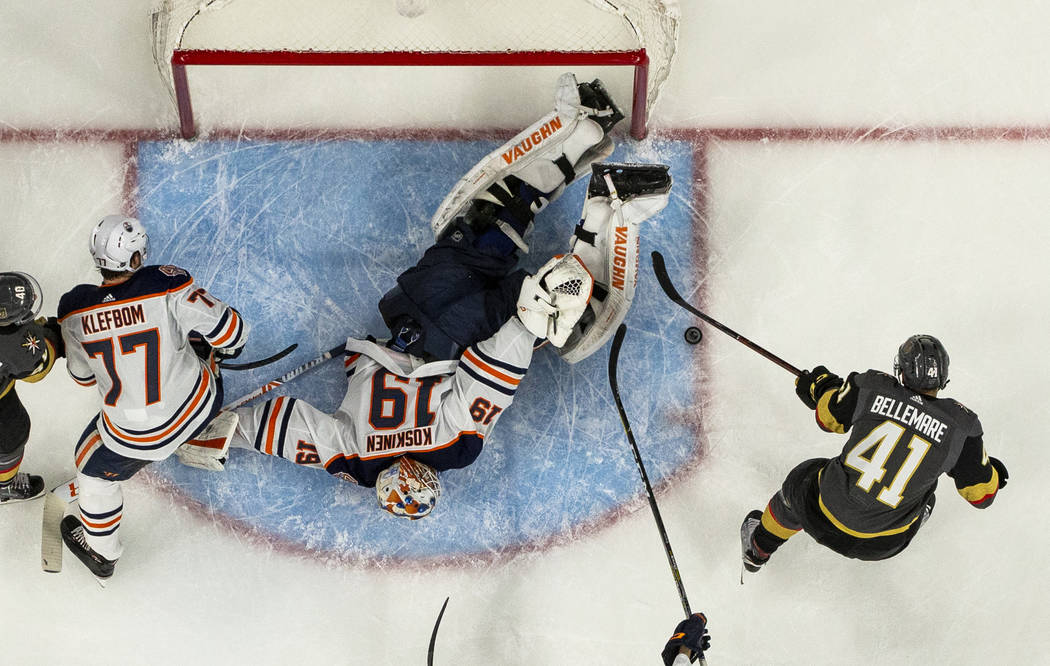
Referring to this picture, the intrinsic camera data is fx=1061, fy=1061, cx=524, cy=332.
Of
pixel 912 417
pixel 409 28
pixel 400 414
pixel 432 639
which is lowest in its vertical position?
pixel 432 639

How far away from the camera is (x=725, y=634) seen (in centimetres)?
386

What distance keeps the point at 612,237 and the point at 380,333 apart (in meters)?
0.94

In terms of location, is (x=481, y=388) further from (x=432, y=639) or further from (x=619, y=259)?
Answer: (x=432, y=639)

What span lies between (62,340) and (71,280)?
2.37 feet

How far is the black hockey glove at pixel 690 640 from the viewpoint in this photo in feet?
11.0

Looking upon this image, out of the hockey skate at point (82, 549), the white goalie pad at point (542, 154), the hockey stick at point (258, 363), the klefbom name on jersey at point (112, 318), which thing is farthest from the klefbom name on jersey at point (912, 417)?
the hockey skate at point (82, 549)

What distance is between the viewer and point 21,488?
379 cm

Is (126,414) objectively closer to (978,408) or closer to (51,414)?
(51,414)

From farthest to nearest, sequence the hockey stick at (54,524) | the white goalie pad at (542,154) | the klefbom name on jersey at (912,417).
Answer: the hockey stick at (54,524) → the white goalie pad at (542,154) → the klefbom name on jersey at (912,417)

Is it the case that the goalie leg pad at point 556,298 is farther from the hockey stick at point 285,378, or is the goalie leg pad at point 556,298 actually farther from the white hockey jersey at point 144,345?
the white hockey jersey at point 144,345

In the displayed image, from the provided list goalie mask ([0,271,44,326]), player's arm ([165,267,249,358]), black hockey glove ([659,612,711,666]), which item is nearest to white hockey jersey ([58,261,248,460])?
player's arm ([165,267,249,358])

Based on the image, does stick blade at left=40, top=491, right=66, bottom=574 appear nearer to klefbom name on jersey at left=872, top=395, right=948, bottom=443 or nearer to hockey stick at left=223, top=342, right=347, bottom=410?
hockey stick at left=223, top=342, right=347, bottom=410

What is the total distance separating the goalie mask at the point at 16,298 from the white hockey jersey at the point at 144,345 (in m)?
0.14

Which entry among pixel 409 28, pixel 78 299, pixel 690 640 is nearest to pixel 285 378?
pixel 78 299
